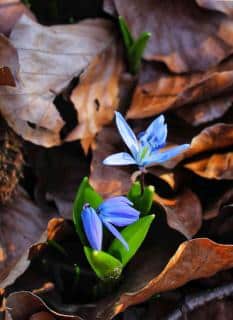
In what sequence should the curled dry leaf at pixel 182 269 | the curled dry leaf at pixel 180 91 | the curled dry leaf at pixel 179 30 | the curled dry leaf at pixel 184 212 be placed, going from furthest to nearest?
the curled dry leaf at pixel 179 30
the curled dry leaf at pixel 180 91
the curled dry leaf at pixel 184 212
the curled dry leaf at pixel 182 269

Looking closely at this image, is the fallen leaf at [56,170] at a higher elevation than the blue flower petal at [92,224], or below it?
below

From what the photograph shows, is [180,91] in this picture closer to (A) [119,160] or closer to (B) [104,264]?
(A) [119,160]

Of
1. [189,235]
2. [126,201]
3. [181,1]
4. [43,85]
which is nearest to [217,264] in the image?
[189,235]

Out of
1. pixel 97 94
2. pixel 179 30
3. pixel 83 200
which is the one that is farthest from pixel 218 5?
pixel 83 200

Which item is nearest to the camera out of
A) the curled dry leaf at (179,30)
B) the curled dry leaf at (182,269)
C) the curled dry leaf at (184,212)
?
the curled dry leaf at (182,269)

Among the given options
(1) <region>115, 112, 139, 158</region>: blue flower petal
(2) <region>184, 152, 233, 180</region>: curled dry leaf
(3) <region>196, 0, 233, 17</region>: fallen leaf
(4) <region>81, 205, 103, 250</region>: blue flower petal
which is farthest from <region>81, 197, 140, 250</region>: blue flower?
(3) <region>196, 0, 233, 17</region>: fallen leaf

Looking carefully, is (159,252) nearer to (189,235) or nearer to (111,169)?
(189,235)

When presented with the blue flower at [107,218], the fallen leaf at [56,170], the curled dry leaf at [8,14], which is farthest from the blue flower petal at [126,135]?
the curled dry leaf at [8,14]

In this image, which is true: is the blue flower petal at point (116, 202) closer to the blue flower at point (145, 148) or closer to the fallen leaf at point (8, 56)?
the blue flower at point (145, 148)

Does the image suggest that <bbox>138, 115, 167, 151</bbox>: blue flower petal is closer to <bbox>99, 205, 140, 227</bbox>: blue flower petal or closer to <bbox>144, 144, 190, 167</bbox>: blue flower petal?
<bbox>144, 144, 190, 167</bbox>: blue flower petal
